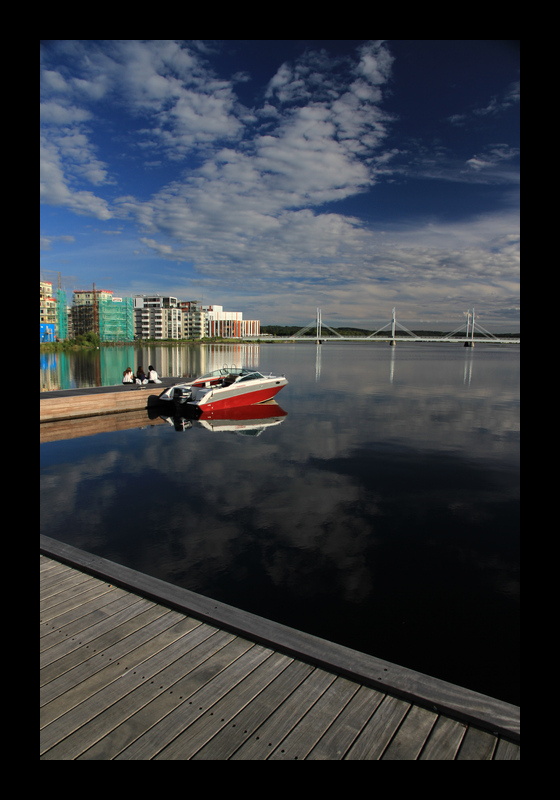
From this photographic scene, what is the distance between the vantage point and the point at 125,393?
19312mm

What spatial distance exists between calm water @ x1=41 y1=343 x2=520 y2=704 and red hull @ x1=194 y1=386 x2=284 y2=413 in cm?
265

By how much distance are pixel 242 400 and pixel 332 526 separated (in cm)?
1282

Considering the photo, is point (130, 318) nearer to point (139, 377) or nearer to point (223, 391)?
point (139, 377)

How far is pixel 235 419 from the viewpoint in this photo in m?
→ 18.9

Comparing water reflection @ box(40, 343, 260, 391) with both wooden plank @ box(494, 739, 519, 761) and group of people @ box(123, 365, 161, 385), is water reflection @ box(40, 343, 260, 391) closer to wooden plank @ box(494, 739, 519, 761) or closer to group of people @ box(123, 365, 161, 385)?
group of people @ box(123, 365, 161, 385)

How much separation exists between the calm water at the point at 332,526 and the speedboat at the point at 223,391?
2742 mm

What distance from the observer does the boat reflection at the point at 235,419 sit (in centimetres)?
1685

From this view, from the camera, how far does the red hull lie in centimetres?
1880

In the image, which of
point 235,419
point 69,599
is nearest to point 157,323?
point 235,419

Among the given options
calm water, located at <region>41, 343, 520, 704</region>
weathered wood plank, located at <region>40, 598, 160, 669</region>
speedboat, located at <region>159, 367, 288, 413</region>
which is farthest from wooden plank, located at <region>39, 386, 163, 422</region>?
weathered wood plank, located at <region>40, 598, 160, 669</region>

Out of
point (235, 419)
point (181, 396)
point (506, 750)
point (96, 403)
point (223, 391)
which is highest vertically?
point (223, 391)

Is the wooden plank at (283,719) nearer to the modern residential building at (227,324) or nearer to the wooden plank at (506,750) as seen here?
the wooden plank at (506,750)
